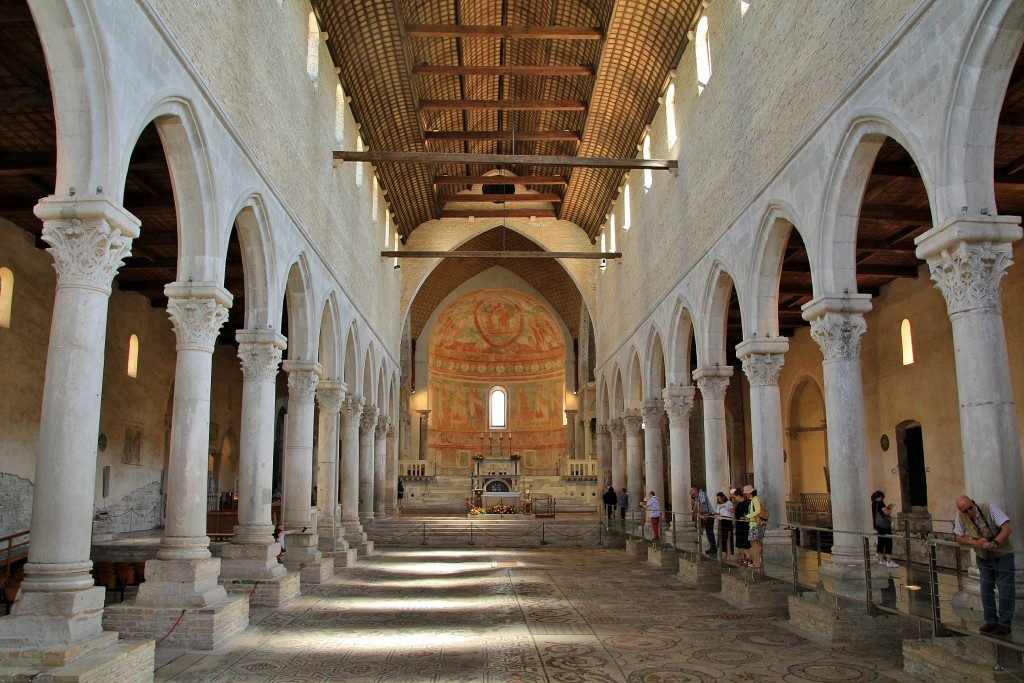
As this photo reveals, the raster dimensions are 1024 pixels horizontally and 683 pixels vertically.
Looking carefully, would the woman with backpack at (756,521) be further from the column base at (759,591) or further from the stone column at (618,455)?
the stone column at (618,455)

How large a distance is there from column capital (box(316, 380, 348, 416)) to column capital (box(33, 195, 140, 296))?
44.9 ft

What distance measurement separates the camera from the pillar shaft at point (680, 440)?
21812mm

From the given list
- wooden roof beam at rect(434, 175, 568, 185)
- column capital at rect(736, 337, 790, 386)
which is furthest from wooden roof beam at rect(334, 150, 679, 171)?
wooden roof beam at rect(434, 175, 568, 185)

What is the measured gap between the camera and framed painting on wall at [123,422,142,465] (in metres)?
24.1

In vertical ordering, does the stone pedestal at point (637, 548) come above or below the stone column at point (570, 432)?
below

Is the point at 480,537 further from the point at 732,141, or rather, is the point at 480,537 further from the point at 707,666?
the point at 707,666

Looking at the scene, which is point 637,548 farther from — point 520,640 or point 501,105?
point 520,640

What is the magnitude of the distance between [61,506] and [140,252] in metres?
13.7

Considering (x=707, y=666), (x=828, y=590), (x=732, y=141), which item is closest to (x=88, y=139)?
(x=707, y=666)

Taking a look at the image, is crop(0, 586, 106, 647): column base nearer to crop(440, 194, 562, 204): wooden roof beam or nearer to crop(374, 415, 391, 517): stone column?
crop(374, 415, 391, 517): stone column

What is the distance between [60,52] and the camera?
8.16m

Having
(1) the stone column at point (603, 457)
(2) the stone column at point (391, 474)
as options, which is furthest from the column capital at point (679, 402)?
(2) the stone column at point (391, 474)

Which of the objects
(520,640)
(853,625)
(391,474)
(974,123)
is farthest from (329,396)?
(974,123)

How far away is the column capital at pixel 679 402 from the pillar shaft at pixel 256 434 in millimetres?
10669
